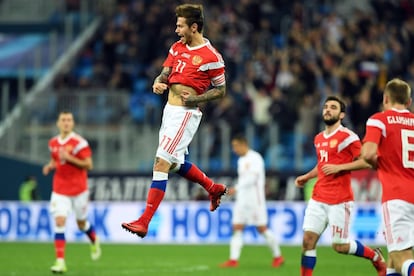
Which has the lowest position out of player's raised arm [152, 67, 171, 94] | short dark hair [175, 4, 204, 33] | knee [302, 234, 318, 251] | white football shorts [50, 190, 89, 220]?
knee [302, 234, 318, 251]

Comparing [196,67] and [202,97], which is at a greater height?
[196,67]

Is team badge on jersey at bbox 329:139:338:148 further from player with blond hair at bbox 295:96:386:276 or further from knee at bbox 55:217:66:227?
knee at bbox 55:217:66:227

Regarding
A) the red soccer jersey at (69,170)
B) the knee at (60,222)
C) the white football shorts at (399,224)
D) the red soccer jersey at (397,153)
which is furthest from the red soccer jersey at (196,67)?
the red soccer jersey at (69,170)

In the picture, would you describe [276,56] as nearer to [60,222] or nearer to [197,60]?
[60,222]

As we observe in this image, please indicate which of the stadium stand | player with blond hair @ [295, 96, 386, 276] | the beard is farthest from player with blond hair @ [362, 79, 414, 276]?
the stadium stand

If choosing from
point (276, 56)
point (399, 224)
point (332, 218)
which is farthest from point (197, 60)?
point (276, 56)

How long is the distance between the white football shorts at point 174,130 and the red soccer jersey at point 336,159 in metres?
2.23

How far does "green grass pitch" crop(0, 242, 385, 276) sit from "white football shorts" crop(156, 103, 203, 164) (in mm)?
4474

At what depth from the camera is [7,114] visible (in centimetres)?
2950

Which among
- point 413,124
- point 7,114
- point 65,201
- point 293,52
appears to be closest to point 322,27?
point 293,52

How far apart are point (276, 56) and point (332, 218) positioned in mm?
15562

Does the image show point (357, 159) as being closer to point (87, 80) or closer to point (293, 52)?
point (293, 52)

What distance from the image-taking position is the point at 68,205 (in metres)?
17.8

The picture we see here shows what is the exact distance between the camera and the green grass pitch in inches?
680
